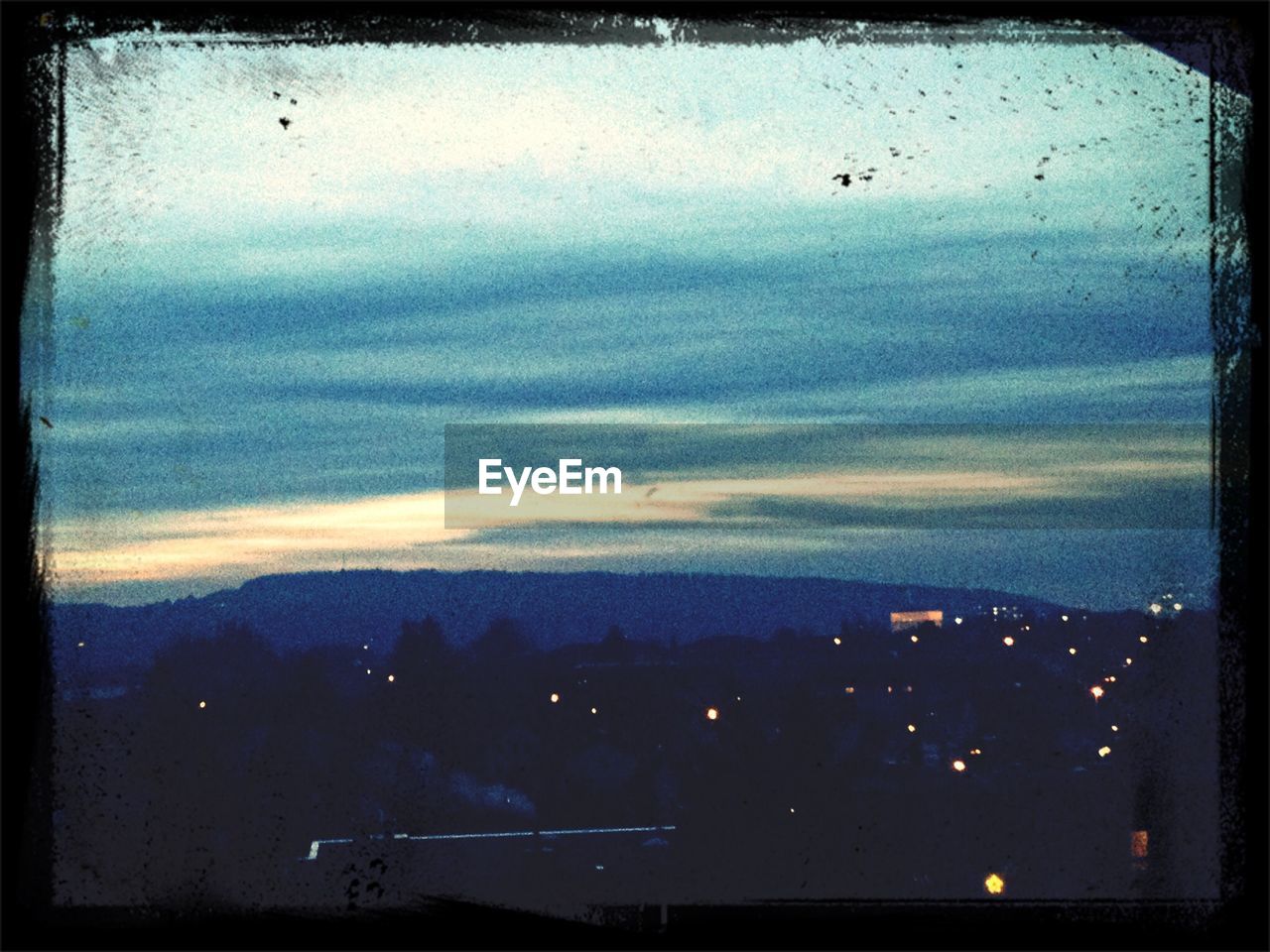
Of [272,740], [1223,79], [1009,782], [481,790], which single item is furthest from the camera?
[481,790]

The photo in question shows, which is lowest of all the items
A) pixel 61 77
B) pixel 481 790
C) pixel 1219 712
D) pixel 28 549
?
pixel 481 790

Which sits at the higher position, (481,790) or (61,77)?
(61,77)

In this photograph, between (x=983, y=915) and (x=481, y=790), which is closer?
(x=983, y=915)

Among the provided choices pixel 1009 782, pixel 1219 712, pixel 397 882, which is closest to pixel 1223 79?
pixel 1219 712

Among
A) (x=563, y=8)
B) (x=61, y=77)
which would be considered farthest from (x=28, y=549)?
(x=563, y=8)

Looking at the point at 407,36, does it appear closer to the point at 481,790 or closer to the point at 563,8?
the point at 563,8

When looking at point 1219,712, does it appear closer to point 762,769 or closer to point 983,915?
point 983,915

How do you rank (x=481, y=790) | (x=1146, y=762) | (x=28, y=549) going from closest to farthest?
(x=28, y=549)
(x=1146, y=762)
(x=481, y=790)
